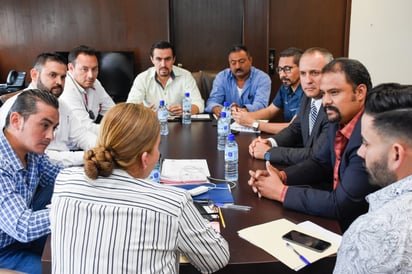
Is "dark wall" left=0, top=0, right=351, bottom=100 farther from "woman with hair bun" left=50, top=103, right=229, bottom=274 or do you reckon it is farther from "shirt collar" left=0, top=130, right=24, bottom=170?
"woman with hair bun" left=50, top=103, right=229, bottom=274

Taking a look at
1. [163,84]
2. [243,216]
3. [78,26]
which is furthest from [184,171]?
[78,26]

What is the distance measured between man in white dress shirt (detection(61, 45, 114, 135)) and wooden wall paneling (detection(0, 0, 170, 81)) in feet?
5.13

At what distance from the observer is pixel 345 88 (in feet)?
5.70

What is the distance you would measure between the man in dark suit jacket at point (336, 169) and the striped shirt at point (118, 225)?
22.4 inches

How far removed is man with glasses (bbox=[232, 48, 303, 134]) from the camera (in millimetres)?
2828

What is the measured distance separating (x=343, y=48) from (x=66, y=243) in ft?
14.7

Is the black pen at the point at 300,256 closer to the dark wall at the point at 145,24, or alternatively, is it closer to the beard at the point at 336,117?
the beard at the point at 336,117

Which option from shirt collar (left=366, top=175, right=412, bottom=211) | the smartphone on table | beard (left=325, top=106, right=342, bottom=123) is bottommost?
the smartphone on table

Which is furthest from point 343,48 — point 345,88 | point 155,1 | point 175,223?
point 175,223

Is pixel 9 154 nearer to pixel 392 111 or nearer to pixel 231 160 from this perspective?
pixel 231 160

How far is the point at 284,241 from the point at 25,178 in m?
1.12

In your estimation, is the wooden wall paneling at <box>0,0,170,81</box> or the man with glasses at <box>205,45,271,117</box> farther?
the wooden wall paneling at <box>0,0,170,81</box>

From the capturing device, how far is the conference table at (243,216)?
1149mm

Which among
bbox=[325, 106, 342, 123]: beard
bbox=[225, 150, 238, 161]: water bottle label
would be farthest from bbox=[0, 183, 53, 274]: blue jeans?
bbox=[325, 106, 342, 123]: beard
